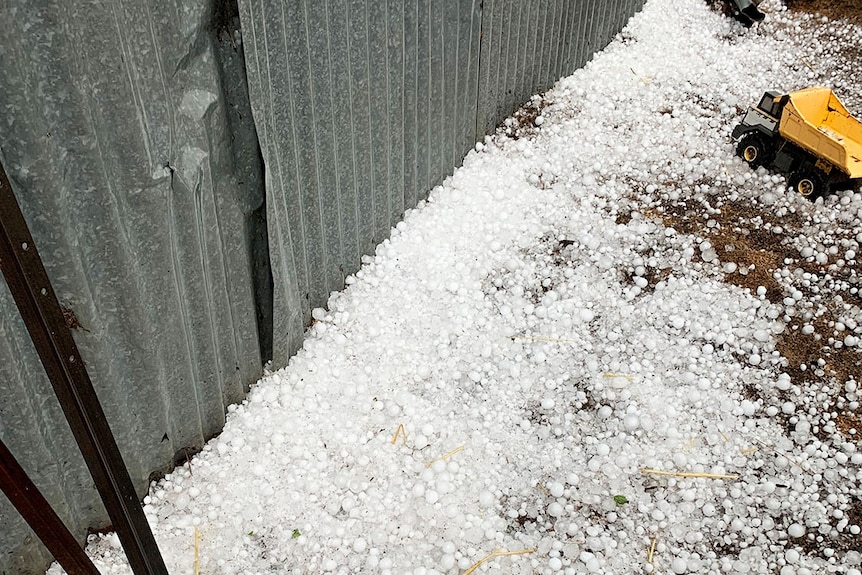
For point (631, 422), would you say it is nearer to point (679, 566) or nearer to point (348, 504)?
point (679, 566)

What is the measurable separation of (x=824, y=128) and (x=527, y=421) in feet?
8.34

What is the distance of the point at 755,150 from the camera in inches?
168

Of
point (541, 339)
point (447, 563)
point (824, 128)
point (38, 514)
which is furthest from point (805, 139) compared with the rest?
point (38, 514)

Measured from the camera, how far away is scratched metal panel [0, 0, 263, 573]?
184 cm

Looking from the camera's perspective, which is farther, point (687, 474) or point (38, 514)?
point (687, 474)

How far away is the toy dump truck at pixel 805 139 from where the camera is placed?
3.89 m

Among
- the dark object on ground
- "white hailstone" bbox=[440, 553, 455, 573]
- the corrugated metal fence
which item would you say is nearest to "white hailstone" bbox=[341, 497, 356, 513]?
"white hailstone" bbox=[440, 553, 455, 573]

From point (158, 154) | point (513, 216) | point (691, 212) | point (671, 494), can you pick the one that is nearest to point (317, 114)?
point (158, 154)

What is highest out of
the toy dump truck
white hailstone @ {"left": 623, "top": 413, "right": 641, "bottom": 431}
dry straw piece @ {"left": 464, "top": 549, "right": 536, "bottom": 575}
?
the toy dump truck

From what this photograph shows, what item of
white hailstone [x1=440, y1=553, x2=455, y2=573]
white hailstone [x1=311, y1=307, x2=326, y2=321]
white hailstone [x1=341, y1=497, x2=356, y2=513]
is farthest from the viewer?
white hailstone [x1=311, y1=307, x2=326, y2=321]

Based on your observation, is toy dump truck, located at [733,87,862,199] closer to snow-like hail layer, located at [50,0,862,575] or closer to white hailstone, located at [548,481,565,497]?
snow-like hail layer, located at [50,0,862,575]

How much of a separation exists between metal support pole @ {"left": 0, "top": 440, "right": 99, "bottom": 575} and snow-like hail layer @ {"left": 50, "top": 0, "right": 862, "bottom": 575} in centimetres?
105

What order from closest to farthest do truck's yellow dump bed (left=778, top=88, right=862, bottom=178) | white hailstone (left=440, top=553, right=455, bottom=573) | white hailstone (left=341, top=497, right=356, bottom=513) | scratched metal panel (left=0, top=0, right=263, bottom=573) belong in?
1. scratched metal panel (left=0, top=0, right=263, bottom=573)
2. white hailstone (left=440, top=553, right=455, bottom=573)
3. white hailstone (left=341, top=497, right=356, bottom=513)
4. truck's yellow dump bed (left=778, top=88, right=862, bottom=178)

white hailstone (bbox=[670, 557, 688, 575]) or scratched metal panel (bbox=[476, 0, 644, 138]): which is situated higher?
scratched metal panel (bbox=[476, 0, 644, 138])
